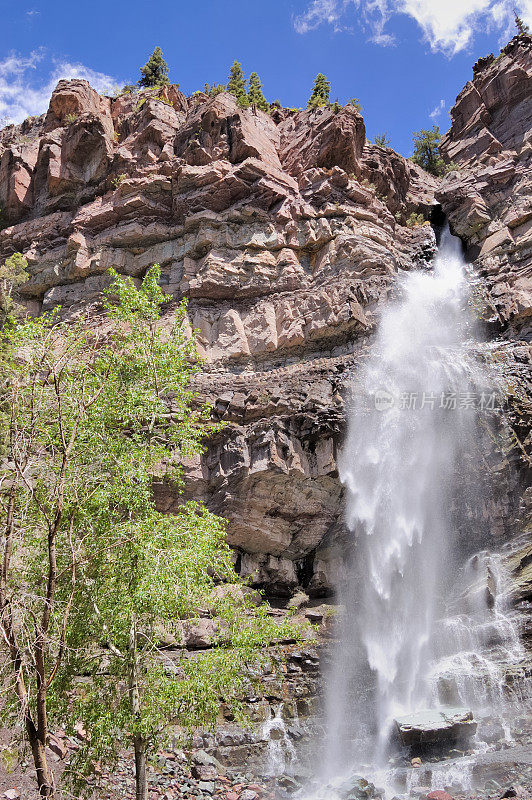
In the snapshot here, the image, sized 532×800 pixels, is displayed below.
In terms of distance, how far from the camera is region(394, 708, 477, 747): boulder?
49.3 ft

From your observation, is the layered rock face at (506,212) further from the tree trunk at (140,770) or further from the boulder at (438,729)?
the tree trunk at (140,770)

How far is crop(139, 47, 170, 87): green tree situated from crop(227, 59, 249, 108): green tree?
21.5 ft

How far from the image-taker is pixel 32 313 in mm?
33438

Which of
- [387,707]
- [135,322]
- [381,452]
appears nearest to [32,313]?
[381,452]

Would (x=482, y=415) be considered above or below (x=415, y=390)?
below

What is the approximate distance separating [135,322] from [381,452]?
659 inches

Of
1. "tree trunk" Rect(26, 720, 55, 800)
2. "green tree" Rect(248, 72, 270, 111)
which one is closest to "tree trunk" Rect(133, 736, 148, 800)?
"tree trunk" Rect(26, 720, 55, 800)

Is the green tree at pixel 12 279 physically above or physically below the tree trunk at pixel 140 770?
above

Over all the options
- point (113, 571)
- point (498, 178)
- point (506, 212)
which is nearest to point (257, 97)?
point (498, 178)

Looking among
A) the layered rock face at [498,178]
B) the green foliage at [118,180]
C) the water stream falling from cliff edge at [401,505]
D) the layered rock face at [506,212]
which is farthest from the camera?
the green foliage at [118,180]

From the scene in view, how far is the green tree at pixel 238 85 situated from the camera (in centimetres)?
3681

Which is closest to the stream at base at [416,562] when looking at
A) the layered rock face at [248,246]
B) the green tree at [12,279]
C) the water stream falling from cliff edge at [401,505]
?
the water stream falling from cliff edge at [401,505]

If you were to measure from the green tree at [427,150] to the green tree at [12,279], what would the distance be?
101 feet

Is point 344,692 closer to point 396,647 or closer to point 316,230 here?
point 396,647
